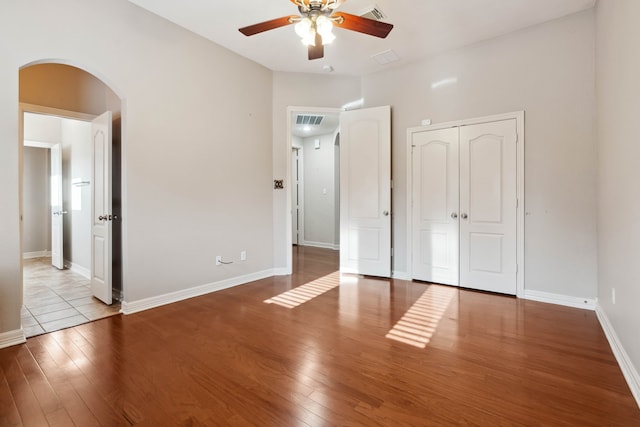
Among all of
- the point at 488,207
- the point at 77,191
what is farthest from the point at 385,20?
the point at 77,191

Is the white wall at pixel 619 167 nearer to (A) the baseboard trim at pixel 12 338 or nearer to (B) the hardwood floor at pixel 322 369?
(B) the hardwood floor at pixel 322 369

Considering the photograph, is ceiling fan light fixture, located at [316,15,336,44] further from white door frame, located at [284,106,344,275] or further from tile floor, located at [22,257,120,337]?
tile floor, located at [22,257,120,337]

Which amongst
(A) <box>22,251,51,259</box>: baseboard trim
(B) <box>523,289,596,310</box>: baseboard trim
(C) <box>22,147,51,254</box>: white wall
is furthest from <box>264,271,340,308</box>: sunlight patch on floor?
(C) <box>22,147,51,254</box>: white wall

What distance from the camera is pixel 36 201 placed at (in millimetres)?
6469

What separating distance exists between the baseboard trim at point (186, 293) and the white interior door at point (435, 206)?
2.29 meters

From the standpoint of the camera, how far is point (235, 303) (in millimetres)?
3434

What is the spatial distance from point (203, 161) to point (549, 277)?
4257 mm

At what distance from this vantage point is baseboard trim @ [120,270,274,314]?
314 centimetres

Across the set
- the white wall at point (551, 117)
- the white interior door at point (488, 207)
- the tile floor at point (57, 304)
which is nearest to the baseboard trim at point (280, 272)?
the tile floor at point (57, 304)

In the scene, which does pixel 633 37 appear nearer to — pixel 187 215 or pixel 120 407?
pixel 120 407

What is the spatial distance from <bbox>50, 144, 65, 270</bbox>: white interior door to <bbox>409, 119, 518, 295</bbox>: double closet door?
19.0ft

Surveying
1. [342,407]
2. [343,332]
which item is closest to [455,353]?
[343,332]

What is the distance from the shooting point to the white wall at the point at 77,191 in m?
4.63

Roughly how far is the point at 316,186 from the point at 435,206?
4140 millimetres
